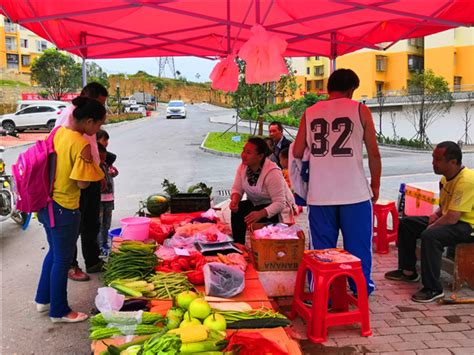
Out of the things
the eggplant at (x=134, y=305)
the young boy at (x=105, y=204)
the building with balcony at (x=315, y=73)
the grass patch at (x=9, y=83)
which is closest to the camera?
the eggplant at (x=134, y=305)

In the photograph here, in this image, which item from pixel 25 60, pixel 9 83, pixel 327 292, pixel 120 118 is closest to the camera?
pixel 327 292

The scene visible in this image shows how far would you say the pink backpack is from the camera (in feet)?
10.8

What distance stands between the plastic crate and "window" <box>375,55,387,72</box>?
38.6 metres

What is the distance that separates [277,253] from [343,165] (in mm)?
934

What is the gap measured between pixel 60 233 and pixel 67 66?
115 ft

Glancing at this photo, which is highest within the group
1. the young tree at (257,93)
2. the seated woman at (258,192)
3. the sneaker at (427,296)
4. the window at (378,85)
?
the window at (378,85)

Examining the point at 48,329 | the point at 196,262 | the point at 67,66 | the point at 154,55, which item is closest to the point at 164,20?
the point at 154,55

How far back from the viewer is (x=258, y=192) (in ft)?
15.2

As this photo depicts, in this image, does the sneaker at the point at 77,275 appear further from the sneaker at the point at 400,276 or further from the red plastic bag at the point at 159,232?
the sneaker at the point at 400,276

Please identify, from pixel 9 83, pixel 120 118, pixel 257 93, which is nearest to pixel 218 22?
pixel 257 93

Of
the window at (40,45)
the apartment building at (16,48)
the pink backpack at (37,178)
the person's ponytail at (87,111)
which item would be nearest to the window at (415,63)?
the person's ponytail at (87,111)

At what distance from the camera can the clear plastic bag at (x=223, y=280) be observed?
3.00 meters

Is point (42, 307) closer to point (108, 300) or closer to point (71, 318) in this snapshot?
point (71, 318)

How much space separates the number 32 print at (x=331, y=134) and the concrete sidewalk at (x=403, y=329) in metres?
1.39
